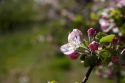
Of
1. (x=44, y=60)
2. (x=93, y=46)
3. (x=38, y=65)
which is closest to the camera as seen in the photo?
(x=93, y=46)

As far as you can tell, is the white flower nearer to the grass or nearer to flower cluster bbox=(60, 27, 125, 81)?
flower cluster bbox=(60, 27, 125, 81)

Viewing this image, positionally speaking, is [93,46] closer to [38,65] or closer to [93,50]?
[93,50]

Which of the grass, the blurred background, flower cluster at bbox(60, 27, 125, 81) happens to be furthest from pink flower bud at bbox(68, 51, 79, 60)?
the grass

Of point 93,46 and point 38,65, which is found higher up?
point 93,46

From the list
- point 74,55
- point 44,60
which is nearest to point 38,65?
point 44,60

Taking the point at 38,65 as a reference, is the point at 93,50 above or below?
above

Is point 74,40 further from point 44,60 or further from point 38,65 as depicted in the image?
point 44,60

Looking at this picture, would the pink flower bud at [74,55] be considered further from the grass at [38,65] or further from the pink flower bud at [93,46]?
the grass at [38,65]

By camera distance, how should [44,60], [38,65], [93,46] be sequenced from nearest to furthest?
1. [93,46]
2. [38,65]
3. [44,60]

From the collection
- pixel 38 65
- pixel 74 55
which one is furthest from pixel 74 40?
pixel 38 65

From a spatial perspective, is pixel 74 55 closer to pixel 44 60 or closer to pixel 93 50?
pixel 93 50

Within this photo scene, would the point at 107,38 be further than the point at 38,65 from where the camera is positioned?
No
